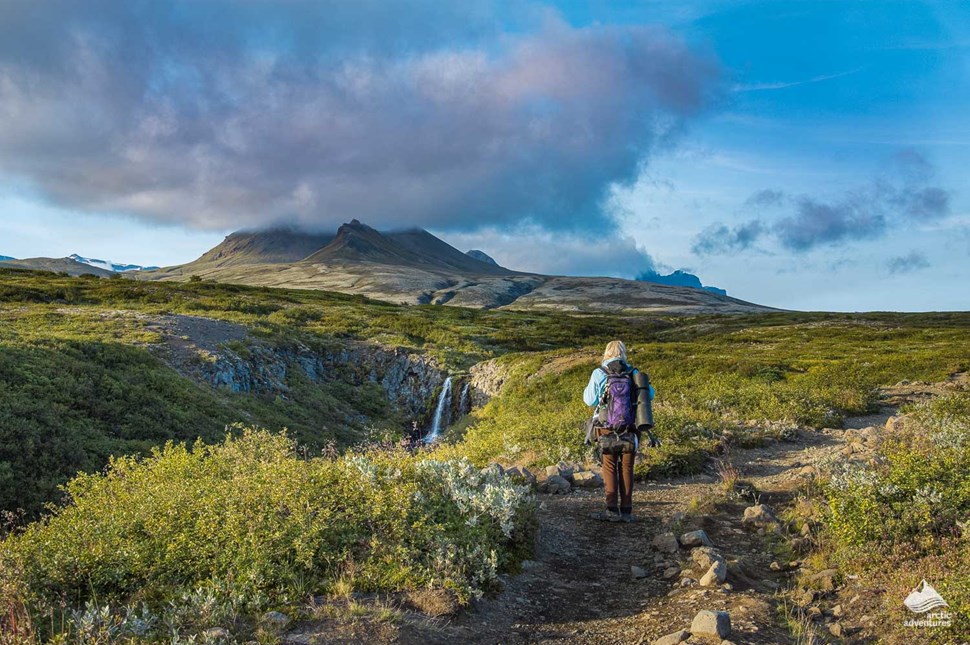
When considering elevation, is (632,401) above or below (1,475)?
above

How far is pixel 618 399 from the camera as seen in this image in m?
9.12

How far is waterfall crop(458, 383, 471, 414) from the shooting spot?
33.6 metres

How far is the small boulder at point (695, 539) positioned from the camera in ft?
25.6

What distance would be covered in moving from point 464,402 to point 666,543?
86.8 ft

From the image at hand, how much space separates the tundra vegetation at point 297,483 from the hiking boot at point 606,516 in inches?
47.1

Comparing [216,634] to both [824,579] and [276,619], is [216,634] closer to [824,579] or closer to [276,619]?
[276,619]

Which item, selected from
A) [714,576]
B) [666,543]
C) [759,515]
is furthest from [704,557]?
[759,515]

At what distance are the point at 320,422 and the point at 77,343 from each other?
1071 cm

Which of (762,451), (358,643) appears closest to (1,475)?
(358,643)

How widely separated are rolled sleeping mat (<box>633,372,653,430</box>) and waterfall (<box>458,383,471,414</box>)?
24.9m

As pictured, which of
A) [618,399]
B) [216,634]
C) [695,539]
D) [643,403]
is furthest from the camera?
[618,399]

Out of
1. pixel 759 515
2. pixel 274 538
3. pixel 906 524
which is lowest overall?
pixel 759 515

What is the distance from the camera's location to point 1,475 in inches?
508

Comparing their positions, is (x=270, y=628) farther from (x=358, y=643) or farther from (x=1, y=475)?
(x=1, y=475)
